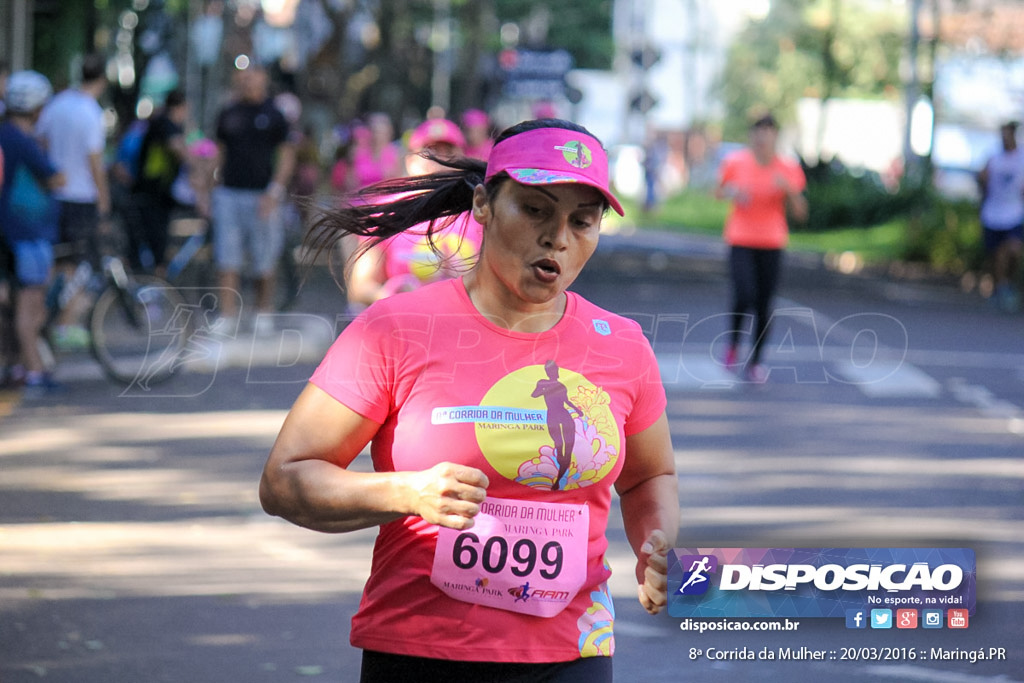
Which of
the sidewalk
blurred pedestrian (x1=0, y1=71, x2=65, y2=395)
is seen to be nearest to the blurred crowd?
blurred pedestrian (x1=0, y1=71, x2=65, y2=395)

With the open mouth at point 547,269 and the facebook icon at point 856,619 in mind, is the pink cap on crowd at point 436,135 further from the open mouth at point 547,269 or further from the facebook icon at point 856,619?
the open mouth at point 547,269

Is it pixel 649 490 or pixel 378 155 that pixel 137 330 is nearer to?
pixel 378 155

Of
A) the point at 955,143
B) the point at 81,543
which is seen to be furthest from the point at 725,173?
the point at 955,143

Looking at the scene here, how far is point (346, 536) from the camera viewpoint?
725 cm

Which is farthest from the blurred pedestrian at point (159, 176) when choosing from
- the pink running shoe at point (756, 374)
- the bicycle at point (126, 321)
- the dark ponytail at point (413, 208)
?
the dark ponytail at point (413, 208)

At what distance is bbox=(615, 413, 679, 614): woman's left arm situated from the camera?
317cm

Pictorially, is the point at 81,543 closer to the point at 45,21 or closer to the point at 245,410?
the point at 245,410

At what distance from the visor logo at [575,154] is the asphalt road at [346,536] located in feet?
2.71

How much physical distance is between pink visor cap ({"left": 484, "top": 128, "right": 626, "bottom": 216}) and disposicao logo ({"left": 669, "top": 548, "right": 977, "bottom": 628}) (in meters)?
0.75

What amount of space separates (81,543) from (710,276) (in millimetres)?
17658

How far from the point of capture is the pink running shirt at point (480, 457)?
293 centimetres

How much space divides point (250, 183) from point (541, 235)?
35.4 feet

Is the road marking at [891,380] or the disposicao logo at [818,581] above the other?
the disposicao logo at [818,581]

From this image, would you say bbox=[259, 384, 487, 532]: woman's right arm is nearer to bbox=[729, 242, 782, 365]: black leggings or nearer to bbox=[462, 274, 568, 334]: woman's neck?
bbox=[462, 274, 568, 334]: woman's neck
